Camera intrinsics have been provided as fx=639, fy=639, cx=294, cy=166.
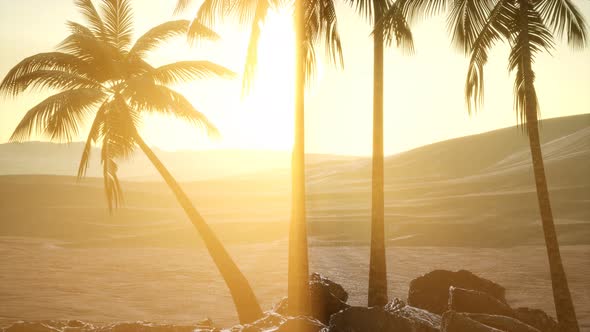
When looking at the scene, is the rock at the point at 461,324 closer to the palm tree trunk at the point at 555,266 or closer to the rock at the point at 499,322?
the rock at the point at 499,322

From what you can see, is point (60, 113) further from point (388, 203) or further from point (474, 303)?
point (388, 203)

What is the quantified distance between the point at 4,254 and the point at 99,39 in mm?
24227

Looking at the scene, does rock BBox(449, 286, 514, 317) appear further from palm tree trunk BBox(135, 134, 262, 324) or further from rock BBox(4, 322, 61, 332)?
rock BBox(4, 322, 61, 332)

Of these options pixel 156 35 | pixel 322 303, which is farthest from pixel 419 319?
pixel 156 35

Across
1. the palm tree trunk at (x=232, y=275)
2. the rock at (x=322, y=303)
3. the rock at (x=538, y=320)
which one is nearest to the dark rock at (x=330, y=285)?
the rock at (x=322, y=303)

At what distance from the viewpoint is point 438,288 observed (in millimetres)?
13711

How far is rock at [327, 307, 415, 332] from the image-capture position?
381 inches

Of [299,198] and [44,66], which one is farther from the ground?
[44,66]

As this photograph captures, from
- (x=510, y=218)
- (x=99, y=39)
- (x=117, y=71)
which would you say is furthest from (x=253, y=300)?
(x=510, y=218)

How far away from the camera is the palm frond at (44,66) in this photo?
597 inches

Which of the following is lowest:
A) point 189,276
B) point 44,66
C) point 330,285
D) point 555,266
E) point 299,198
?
point 189,276

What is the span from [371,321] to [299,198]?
3516 millimetres

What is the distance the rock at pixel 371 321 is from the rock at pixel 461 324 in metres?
0.80

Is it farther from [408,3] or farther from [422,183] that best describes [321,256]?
[422,183]
